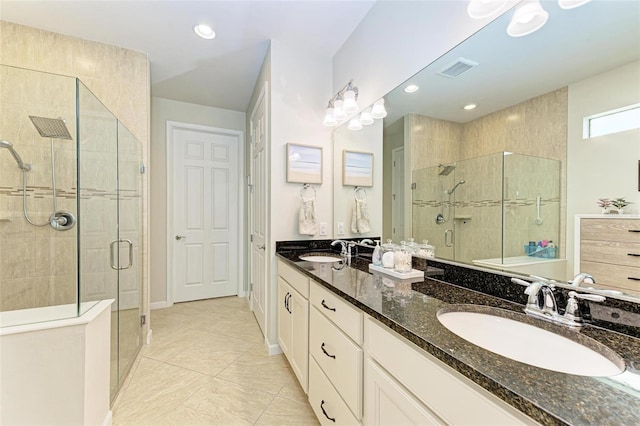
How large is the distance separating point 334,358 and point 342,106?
176cm

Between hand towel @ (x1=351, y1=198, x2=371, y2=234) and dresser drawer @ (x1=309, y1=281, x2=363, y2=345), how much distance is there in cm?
84

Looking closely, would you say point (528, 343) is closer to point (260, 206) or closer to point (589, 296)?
point (589, 296)

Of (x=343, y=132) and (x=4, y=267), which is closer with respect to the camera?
(x=4, y=267)

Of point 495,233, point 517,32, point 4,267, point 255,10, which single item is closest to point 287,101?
point 255,10

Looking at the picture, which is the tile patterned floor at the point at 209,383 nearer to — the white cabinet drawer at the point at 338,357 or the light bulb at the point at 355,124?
the white cabinet drawer at the point at 338,357

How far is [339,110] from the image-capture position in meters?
2.12

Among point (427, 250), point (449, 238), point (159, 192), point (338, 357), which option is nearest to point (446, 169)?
point (449, 238)

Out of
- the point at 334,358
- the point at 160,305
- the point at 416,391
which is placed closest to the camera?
the point at 416,391

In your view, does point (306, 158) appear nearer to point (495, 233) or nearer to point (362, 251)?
point (362, 251)

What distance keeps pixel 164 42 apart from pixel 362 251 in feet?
8.11

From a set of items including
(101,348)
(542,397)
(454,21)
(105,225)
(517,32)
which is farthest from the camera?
(105,225)

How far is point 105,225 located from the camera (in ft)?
5.94

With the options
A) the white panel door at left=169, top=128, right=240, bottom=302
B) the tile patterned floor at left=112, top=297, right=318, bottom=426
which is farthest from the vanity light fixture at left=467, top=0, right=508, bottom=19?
the white panel door at left=169, top=128, right=240, bottom=302

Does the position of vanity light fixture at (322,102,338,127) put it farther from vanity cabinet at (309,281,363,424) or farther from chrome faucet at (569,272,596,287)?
chrome faucet at (569,272,596,287)
